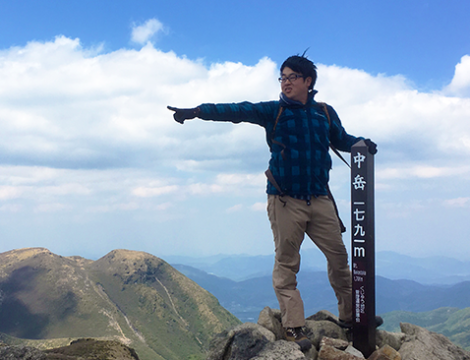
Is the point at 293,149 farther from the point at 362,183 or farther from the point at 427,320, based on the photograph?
the point at 427,320

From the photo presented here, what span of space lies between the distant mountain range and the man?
71993 mm

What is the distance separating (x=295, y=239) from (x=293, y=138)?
69.4 inches

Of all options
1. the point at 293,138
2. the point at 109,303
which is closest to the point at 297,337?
the point at 293,138

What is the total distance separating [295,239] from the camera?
642 centimetres

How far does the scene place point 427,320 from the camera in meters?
178

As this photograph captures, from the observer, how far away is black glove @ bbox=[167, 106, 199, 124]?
6.20 metres

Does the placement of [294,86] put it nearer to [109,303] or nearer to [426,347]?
[426,347]

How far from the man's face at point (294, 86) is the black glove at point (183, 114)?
1.73 metres

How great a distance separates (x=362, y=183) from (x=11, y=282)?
363 feet

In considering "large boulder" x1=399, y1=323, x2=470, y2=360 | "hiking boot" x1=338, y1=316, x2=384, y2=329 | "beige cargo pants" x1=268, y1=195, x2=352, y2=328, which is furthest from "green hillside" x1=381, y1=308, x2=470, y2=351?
"beige cargo pants" x1=268, y1=195, x2=352, y2=328

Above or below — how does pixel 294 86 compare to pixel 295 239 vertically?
above

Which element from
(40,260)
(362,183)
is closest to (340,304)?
(362,183)

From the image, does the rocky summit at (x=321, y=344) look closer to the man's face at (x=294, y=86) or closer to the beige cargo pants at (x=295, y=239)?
the beige cargo pants at (x=295, y=239)

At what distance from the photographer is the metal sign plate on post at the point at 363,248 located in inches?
257
